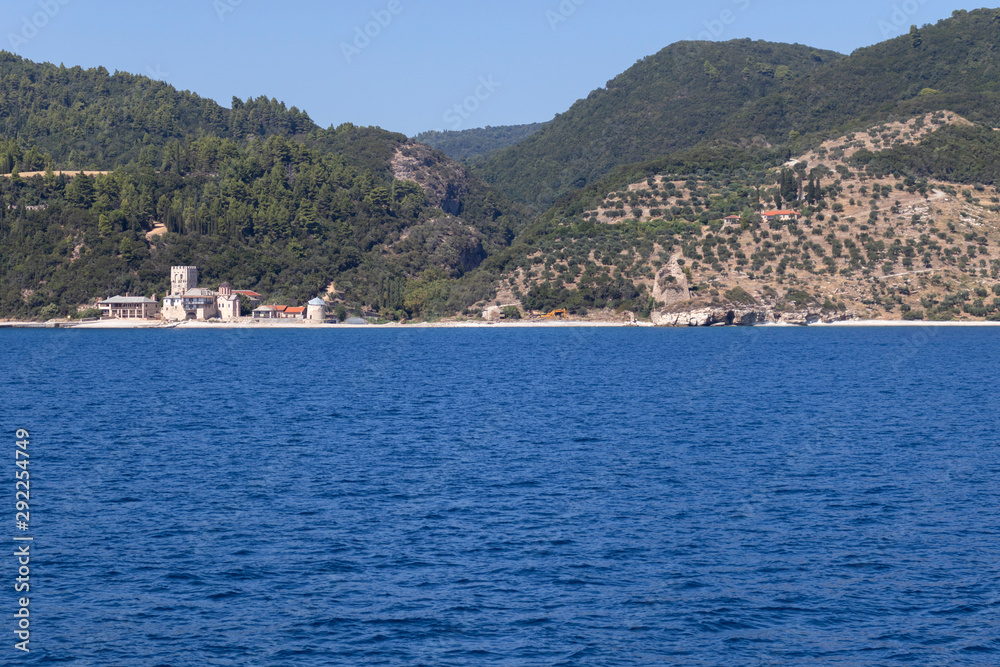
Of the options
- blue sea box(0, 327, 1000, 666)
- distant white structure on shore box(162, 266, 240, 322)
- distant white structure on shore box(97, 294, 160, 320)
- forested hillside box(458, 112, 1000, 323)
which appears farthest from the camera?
distant white structure on shore box(162, 266, 240, 322)

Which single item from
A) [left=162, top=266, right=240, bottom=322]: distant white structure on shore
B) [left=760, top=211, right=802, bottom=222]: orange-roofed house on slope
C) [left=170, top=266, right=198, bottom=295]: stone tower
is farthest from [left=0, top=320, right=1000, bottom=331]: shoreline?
[left=760, top=211, right=802, bottom=222]: orange-roofed house on slope

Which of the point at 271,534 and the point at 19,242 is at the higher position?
the point at 19,242

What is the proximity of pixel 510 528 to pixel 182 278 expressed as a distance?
15921cm

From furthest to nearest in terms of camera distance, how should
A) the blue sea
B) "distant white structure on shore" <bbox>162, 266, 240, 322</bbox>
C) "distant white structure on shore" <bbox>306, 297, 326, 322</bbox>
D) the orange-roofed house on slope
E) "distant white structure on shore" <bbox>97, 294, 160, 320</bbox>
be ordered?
"distant white structure on shore" <bbox>306, 297, 326, 322</bbox> < "distant white structure on shore" <bbox>162, 266, 240, 322</bbox> < the orange-roofed house on slope < "distant white structure on shore" <bbox>97, 294, 160, 320</bbox> < the blue sea

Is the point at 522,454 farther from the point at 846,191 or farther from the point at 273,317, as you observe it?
the point at 846,191

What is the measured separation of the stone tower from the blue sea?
114495 millimetres

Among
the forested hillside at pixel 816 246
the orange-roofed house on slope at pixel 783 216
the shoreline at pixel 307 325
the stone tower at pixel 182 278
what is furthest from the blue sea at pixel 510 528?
the stone tower at pixel 182 278

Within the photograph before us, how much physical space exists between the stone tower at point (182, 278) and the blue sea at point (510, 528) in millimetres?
114495

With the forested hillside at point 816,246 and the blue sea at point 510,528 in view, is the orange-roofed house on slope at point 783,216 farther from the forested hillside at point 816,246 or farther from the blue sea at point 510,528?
the blue sea at point 510,528

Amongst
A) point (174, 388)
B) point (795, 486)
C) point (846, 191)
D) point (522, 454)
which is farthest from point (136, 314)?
point (795, 486)

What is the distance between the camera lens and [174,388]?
Result: 68750 millimetres

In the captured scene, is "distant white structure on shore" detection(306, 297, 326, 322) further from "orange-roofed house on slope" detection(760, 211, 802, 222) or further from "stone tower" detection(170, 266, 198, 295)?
"orange-roofed house on slope" detection(760, 211, 802, 222)

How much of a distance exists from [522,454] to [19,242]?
17484 cm

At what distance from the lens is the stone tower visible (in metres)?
175
